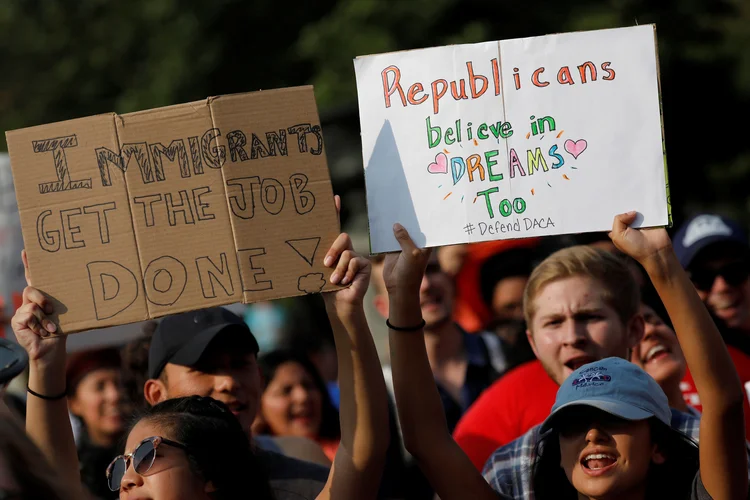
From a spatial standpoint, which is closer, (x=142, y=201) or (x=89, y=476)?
(x=142, y=201)

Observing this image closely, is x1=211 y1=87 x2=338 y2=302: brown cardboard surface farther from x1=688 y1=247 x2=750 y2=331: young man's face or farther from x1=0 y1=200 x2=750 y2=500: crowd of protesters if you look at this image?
x1=688 y1=247 x2=750 y2=331: young man's face

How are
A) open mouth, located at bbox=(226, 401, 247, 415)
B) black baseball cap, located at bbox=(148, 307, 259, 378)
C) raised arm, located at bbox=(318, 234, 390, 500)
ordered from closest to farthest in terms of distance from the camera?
raised arm, located at bbox=(318, 234, 390, 500), open mouth, located at bbox=(226, 401, 247, 415), black baseball cap, located at bbox=(148, 307, 259, 378)

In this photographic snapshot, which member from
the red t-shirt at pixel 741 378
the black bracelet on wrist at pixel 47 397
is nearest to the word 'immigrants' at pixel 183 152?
the black bracelet on wrist at pixel 47 397

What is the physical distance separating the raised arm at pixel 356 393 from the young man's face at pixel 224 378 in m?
0.58

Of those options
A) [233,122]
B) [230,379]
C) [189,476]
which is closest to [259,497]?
[189,476]

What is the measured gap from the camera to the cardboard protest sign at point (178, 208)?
11.8ft

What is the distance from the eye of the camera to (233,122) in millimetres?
3617

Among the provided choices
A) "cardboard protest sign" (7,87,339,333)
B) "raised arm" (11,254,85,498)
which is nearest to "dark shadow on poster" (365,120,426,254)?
"cardboard protest sign" (7,87,339,333)

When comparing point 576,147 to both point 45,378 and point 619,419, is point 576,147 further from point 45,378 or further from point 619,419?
point 45,378

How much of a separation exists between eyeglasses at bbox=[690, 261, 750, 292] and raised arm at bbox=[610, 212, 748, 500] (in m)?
1.98

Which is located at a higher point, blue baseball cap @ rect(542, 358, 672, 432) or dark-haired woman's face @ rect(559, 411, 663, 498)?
blue baseball cap @ rect(542, 358, 672, 432)

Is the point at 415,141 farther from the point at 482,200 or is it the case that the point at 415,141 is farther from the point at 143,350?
the point at 143,350

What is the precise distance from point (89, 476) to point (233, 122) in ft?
7.59

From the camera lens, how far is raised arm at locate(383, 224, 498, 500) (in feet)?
11.9
